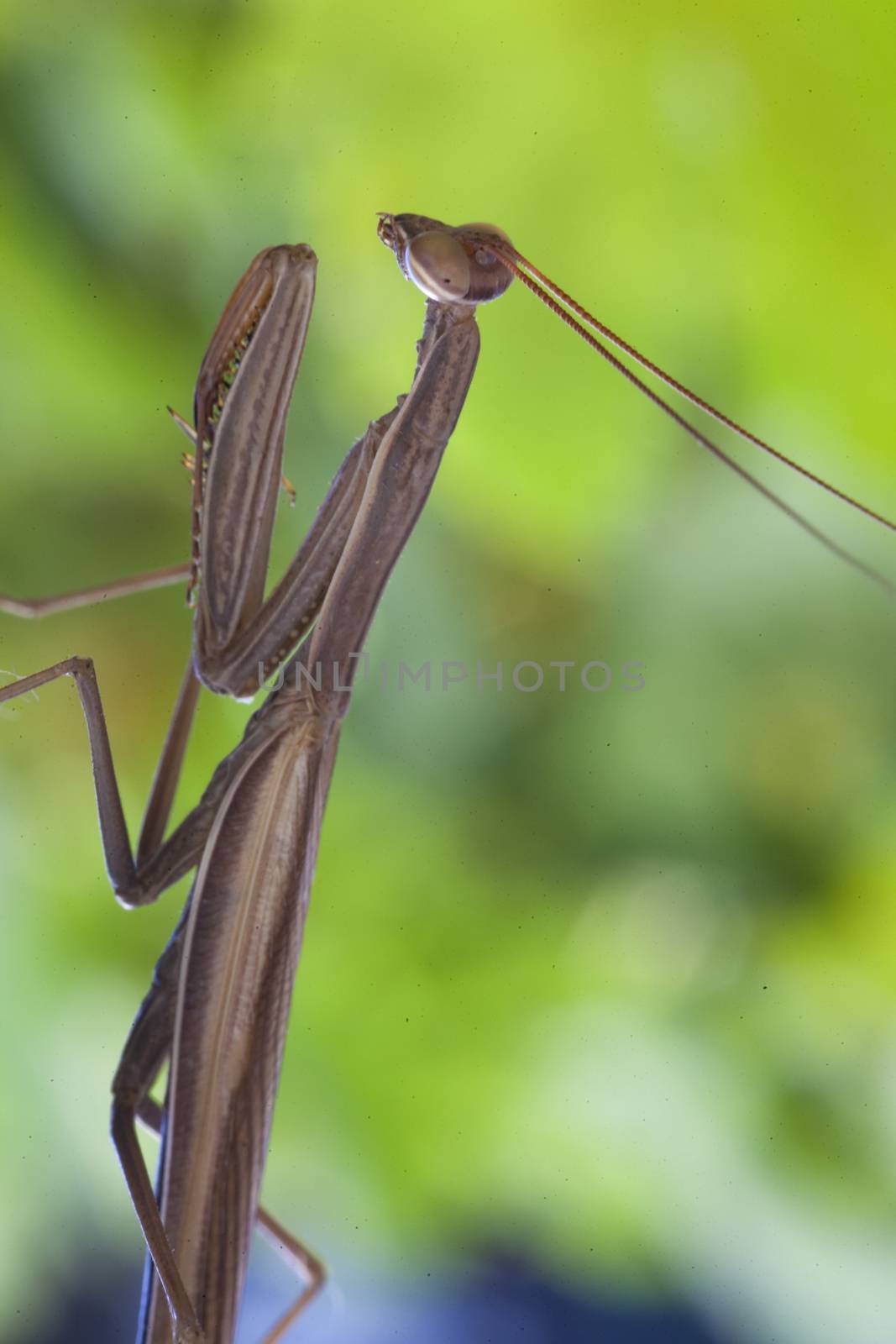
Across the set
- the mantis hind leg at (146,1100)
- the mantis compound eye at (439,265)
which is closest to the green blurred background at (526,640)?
the mantis hind leg at (146,1100)

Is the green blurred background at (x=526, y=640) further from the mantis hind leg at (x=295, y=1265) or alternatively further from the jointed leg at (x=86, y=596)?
the mantis hind leg at (x=295, y=1265)

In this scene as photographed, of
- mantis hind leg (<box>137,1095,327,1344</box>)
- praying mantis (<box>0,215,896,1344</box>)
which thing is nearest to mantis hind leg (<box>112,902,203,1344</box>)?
praying mantis (<box>0,215,896,1344</box>)

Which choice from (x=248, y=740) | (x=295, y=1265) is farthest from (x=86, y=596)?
(x=295, y=1265)

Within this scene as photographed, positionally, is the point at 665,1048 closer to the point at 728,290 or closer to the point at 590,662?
the point at 590,662

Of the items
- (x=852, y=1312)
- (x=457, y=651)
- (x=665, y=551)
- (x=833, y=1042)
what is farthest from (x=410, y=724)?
(x=852, y=1312)

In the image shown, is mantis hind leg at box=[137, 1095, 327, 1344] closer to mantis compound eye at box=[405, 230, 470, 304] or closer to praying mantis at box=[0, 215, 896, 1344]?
praying mantis at box=[0, 215, 896, 1344]
